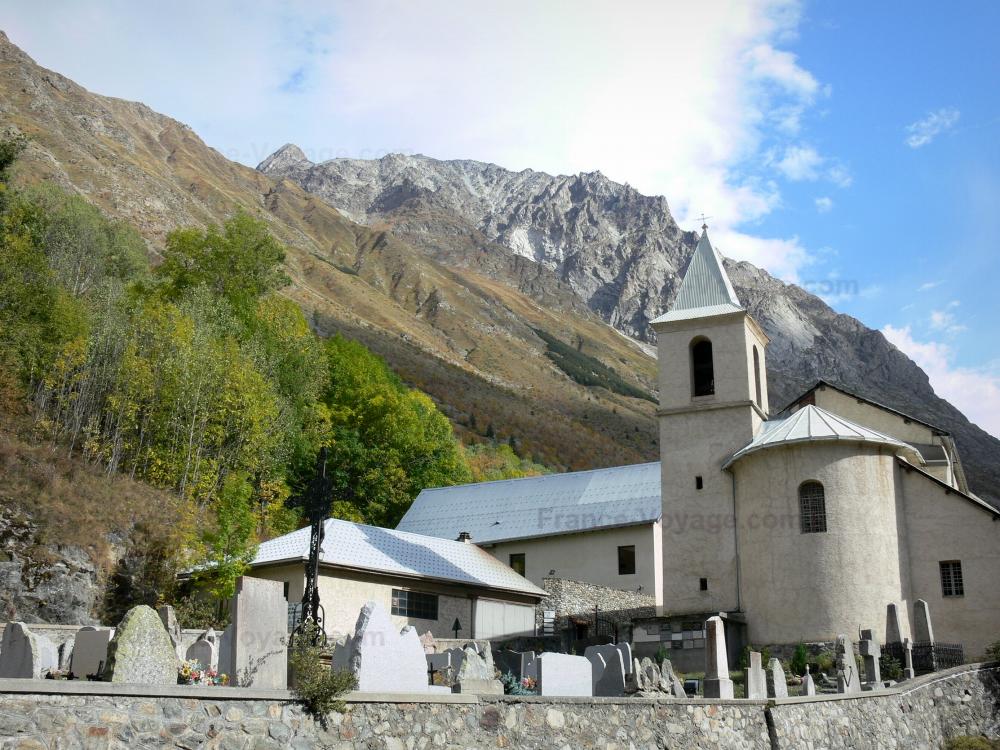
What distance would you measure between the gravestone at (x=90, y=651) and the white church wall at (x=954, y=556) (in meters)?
25.4

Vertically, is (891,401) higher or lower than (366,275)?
lower

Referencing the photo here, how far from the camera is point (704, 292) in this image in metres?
36.2

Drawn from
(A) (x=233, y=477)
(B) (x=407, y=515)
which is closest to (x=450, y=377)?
(B) (x=407, y=515)

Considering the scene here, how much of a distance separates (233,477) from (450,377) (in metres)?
77.2

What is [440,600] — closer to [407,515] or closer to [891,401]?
[407,515]

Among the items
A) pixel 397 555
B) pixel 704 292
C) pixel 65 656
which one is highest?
pixel 704 292

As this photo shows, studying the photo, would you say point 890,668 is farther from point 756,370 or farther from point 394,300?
point 394,300

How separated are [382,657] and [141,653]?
2.99 meters

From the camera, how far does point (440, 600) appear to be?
34.5 meters

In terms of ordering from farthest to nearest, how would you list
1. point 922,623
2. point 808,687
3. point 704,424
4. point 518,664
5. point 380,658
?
point 704,424
point 922,623
point 518,664
point 808,687
point 380,658

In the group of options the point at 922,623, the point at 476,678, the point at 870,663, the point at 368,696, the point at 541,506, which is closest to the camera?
the point at 368,696

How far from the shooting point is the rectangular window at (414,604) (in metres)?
33.2

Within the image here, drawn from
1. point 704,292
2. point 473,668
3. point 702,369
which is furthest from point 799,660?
point 473,668

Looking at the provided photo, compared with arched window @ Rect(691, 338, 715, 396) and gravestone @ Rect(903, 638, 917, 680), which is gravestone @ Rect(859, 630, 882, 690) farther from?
arched window @ Rect(691, 338, 715, 396)
